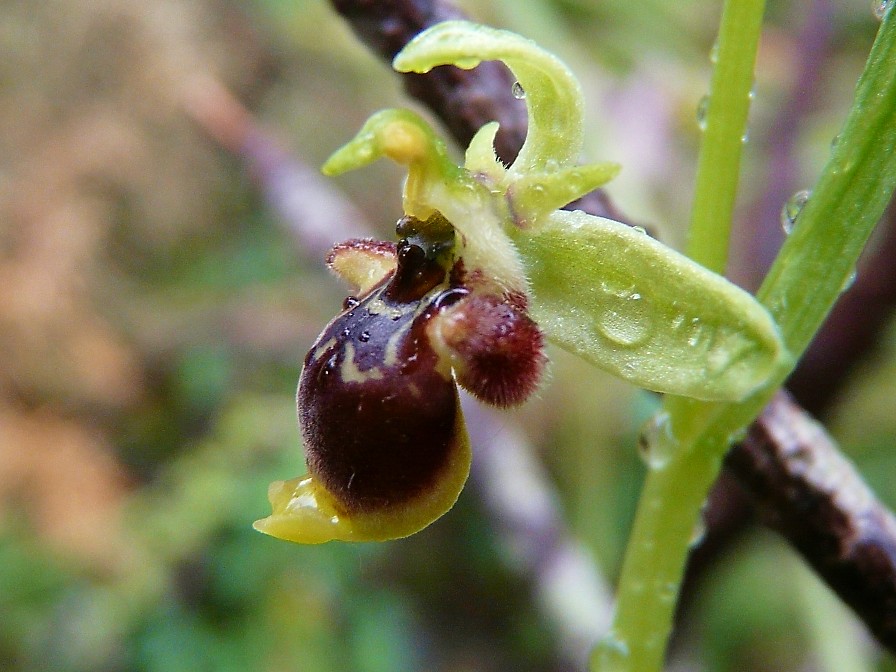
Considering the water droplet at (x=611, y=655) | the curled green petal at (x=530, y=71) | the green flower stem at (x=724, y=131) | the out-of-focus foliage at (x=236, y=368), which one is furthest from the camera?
the out-of-focus foliage at (x=236, y=368)

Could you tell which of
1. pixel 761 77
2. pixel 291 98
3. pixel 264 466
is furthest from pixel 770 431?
pixel 291 98

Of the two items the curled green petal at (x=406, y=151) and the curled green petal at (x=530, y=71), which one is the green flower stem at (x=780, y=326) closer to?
the curled green petal at (x=530, y=71)

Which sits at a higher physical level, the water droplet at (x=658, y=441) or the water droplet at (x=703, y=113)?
the water droplet at (x=703, y=113)

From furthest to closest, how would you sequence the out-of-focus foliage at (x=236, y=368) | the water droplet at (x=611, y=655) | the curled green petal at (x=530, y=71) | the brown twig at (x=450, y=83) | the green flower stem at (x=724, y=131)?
the out-of-focus foliage at (x=236, y=368) → the brown twig at (x=450, y=83) → the water droplet at (x=611, y=655) → the green flower stem at (x=724, y=131) → the curled green petal at (x=530, y=71)

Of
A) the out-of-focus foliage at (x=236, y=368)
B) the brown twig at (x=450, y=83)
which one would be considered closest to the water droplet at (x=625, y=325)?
the brown twig at (x=450, y=83)

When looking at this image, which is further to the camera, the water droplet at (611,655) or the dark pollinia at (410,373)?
the water droplet at (611,655)

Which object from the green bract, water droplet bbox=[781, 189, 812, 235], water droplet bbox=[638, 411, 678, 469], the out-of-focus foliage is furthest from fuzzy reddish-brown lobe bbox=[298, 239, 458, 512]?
the out-of-focus foliage

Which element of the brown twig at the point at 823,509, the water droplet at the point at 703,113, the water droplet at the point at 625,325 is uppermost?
the water droplet at the point at 703,113
